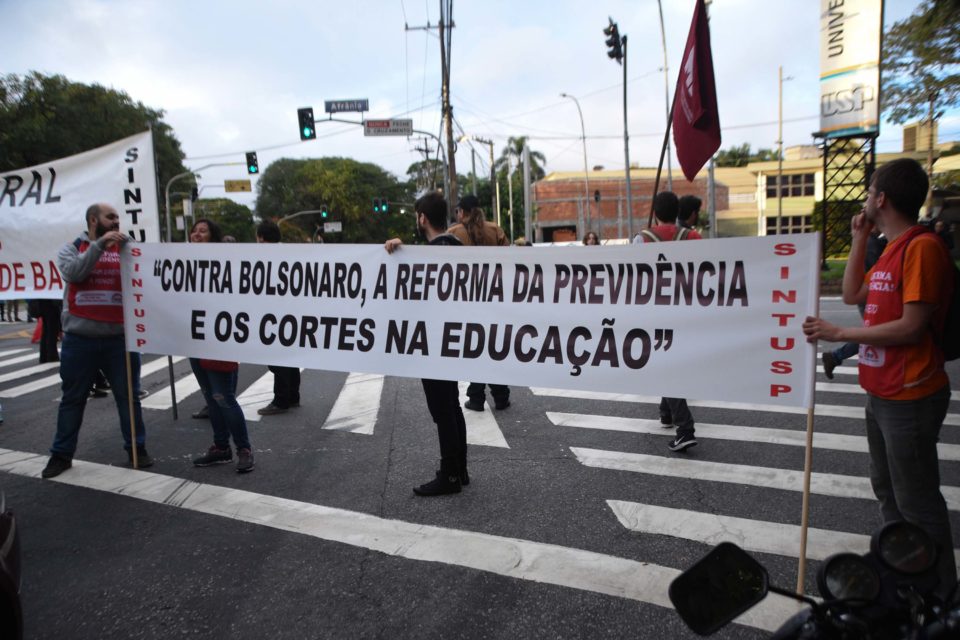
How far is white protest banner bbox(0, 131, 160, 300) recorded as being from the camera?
542 centimetres

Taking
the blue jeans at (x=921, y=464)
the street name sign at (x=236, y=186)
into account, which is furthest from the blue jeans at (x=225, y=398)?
the street name sign at (x=236, y=186)

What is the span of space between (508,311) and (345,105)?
23962mm

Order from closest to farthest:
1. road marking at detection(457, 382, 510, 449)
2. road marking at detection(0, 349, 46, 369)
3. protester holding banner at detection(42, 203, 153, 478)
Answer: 1. protester holding banner at detection(42, 203, 153, 478)
2. road marking at detection(457, 382, 510, 449)
3. road marking at detection(0, 349, 46, 369)

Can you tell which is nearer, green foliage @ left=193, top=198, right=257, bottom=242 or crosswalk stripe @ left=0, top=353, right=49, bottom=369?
crosswalk stripe @ left=0, top=353, right=49, bottom=369

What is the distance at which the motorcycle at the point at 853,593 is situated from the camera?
4.07 feet

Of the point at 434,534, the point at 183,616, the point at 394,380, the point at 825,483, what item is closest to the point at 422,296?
the point at 434,534

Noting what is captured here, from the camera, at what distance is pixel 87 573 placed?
326cm

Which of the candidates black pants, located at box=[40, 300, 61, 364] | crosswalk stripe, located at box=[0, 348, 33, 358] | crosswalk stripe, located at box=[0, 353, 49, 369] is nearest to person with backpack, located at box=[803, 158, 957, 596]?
black pants, located at box=[40, 300, 61, 364]

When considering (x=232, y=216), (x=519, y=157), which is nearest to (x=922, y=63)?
(x=519, y=157)

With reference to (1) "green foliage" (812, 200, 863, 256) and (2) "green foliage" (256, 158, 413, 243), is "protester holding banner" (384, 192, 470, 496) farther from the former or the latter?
(2) "green foliage" (256, 158, 413, 243)

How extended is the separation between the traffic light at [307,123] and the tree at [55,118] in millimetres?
7102

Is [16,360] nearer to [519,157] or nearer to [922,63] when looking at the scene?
[922,63]

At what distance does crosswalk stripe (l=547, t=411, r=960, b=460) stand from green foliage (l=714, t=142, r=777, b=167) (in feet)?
277

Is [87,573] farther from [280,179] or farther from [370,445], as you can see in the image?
[280,179]
